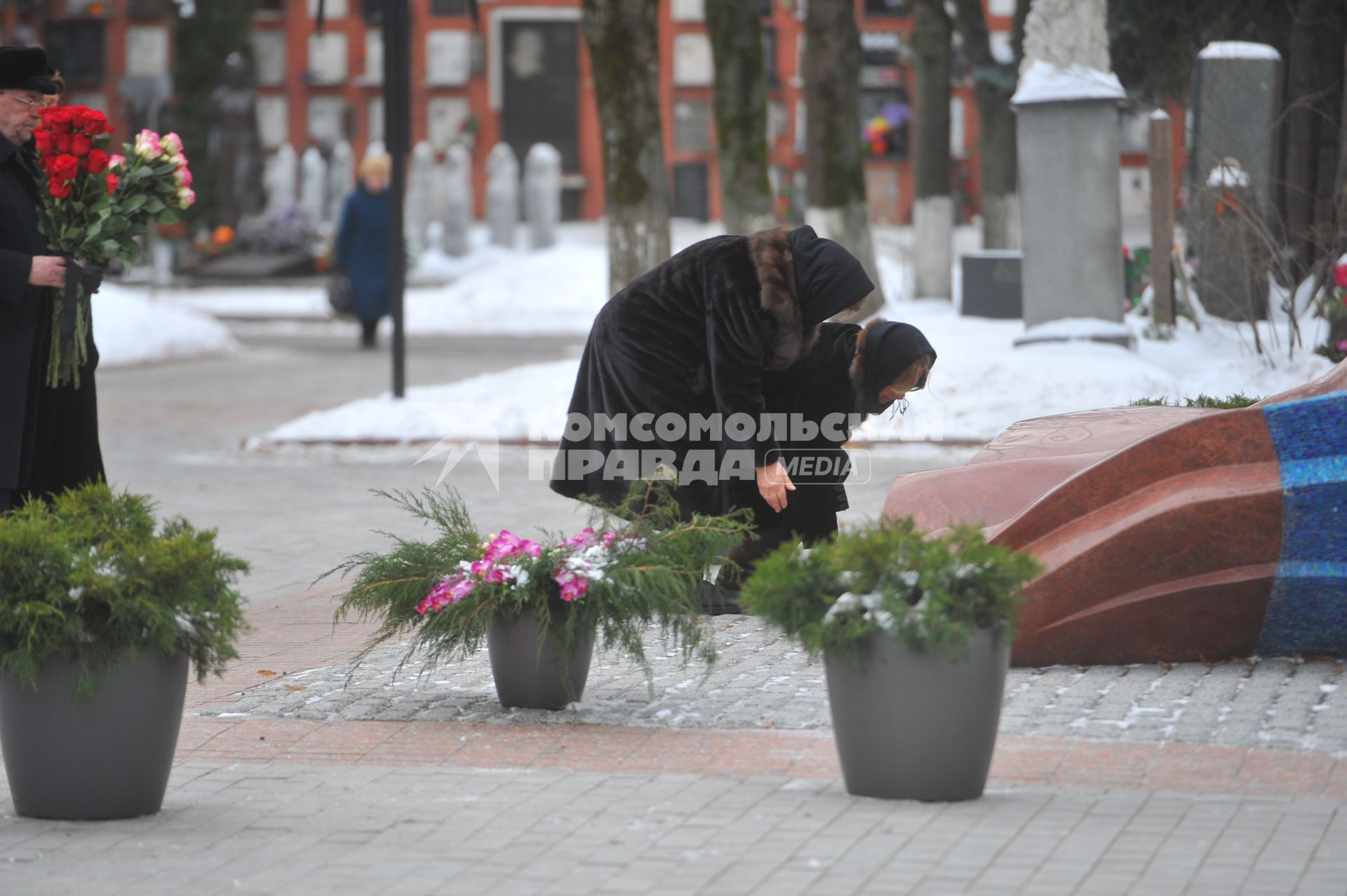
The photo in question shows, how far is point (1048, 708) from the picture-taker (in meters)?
5.66

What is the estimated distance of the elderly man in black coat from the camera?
620cm

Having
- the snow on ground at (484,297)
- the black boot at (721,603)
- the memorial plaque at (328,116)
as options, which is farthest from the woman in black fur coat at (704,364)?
the memorial plaque at (328,116)

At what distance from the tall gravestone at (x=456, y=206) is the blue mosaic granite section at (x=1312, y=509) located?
1089 inches

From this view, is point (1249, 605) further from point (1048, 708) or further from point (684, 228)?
point (684, 228)

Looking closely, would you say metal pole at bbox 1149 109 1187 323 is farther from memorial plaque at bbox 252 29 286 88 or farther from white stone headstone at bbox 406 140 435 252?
memorial plaque at bbox 252 29 286 88

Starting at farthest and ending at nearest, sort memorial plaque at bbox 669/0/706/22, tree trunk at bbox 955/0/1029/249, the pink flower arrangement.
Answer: memorial plaque at bbox 669/0/706/22 → tree trunk at bbox 955/0/1029/249 → the pink flower arrangement

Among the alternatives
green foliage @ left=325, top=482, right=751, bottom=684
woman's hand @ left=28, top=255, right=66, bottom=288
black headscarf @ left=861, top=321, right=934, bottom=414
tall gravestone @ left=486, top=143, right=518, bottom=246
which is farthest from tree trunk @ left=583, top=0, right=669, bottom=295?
tall gravestone @ left=486, top=143, right=518, bottom=246

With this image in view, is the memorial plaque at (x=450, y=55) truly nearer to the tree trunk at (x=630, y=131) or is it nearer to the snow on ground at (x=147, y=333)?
the snow on ground at (x=147, y=333)

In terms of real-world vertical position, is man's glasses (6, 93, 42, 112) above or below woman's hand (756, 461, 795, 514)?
above

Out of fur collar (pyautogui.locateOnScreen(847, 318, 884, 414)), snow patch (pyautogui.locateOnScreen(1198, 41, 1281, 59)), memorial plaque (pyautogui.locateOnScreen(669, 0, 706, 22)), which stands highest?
memorial plaque (pyautogui.locateOnScreen(669, 0, 706, 22))

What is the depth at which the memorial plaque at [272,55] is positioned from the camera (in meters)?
40.2

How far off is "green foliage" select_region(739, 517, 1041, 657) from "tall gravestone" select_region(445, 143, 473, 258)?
2875 cm

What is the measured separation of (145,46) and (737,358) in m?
35.4

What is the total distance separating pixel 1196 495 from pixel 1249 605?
0.41 metres
